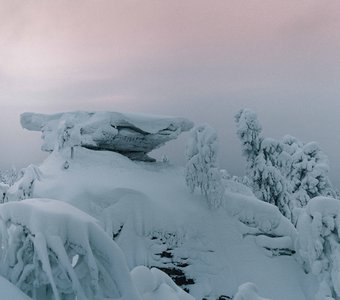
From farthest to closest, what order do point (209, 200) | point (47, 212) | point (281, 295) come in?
point (209, 200) → point (281, 295) → point (47, 212)

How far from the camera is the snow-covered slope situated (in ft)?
62.2

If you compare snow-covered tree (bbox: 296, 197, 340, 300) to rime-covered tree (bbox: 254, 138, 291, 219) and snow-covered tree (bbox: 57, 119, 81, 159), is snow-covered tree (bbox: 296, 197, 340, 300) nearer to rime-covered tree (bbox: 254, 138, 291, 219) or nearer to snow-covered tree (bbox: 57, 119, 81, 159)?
rime-covered tree (bbox: 254, 138, 291, 219)

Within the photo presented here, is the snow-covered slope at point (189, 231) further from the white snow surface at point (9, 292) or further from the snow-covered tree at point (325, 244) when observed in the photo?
the white snow surface at point (9, 292)

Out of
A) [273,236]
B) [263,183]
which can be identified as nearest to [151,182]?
[273,236]

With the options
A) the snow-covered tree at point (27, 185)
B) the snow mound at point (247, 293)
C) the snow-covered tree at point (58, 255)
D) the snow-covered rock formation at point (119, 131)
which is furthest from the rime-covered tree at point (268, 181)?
the snow-covered tree at point (58, 255)

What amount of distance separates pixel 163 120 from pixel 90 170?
16.5ft

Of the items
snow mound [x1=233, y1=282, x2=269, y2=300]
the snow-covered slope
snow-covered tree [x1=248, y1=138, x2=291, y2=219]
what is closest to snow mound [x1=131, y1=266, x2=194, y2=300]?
snow mound [x1=233, y1=282, x2=269, y2=300]

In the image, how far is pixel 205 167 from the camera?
20.8 meters

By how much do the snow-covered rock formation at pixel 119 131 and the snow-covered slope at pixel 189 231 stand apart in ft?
8.52

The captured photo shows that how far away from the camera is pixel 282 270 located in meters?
19.7

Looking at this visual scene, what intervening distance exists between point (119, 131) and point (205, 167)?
565 centimetres

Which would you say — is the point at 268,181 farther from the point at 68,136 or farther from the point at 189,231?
the point at 68,136

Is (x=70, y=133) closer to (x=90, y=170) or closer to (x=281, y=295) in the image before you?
(x=90, y=170)

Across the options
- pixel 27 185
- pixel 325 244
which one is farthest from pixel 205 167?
pixel 27 185
